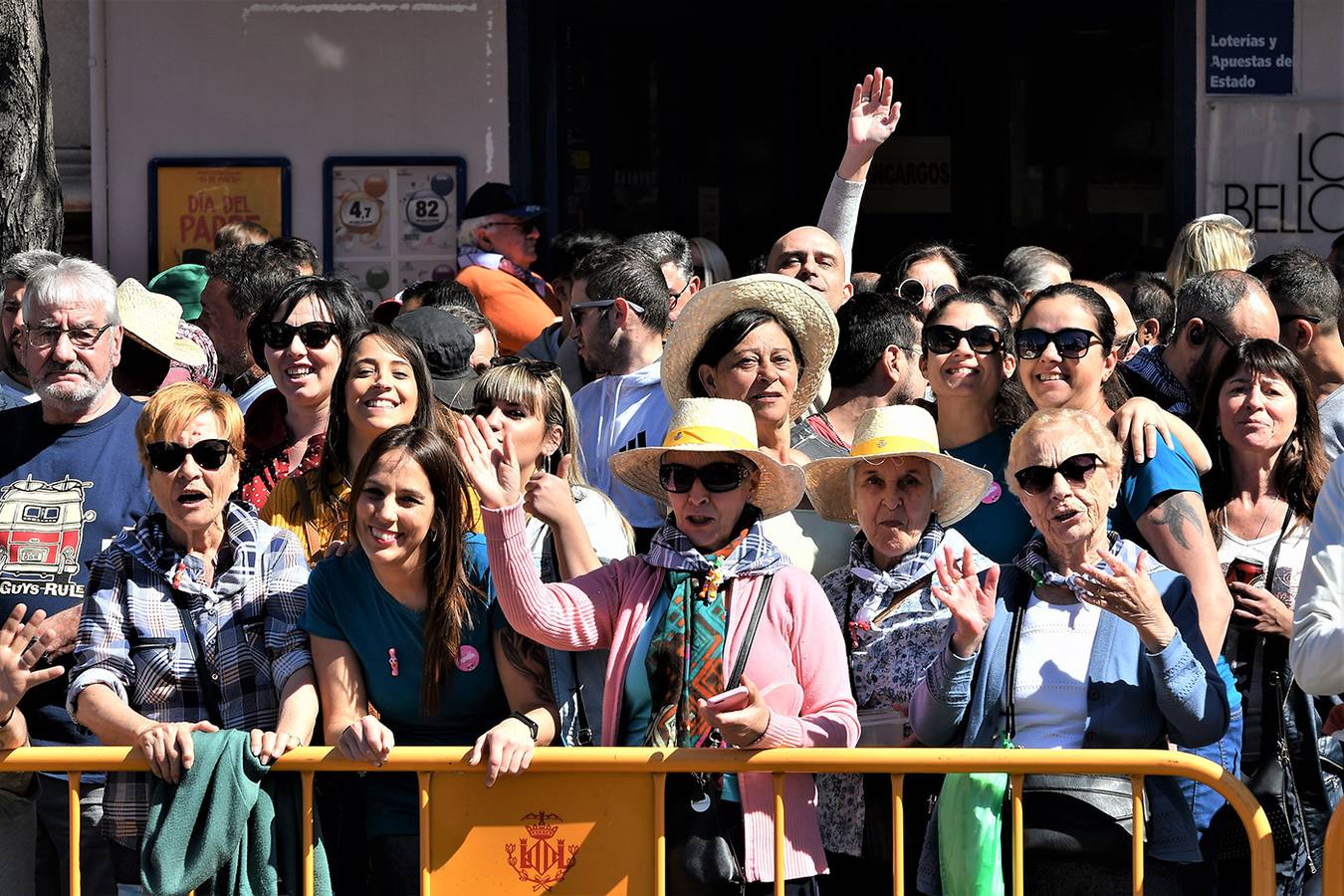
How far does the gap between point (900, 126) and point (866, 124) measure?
17.0 feet

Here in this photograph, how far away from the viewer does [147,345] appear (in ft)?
20.7

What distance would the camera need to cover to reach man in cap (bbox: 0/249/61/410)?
625cm

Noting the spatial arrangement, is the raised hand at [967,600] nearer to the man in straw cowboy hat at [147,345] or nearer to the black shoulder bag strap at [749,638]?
the black shoulder bag strap at [749,638]

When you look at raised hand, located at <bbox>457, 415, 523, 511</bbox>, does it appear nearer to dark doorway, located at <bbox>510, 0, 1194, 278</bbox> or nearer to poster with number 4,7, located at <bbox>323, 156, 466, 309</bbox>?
poster with number 4,7, located at <bbox>323, 156, 466, 309</bbox>

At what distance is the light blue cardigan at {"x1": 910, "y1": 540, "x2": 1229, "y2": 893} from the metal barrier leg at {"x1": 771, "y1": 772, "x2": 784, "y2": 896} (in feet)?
1.19

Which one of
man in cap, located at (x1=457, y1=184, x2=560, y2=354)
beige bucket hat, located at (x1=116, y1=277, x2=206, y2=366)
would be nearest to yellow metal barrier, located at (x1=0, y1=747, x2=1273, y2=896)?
beige bucket hat, located at (x1=116, y1=277, x2=206, y2=366)

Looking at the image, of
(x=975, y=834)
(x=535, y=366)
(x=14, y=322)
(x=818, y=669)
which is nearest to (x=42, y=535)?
(x=535, y=366)

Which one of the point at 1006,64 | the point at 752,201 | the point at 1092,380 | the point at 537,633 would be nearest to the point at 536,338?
the point at 1092,380

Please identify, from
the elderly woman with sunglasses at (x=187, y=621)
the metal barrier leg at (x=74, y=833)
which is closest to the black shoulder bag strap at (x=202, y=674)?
the elderly woman with sunglasses at (x=187, y=621)

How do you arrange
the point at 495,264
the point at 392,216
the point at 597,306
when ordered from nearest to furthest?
the point at 597,306 → the point at 495,264 → the point at 392,216

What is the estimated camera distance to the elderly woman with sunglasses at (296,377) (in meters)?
5.23

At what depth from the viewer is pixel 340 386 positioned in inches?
197

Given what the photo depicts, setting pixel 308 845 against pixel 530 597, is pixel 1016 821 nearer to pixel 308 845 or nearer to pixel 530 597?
pixel 530 597

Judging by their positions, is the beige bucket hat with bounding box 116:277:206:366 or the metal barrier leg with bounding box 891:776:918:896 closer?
the metal barrier leg with bounding box 891:776:918:896
